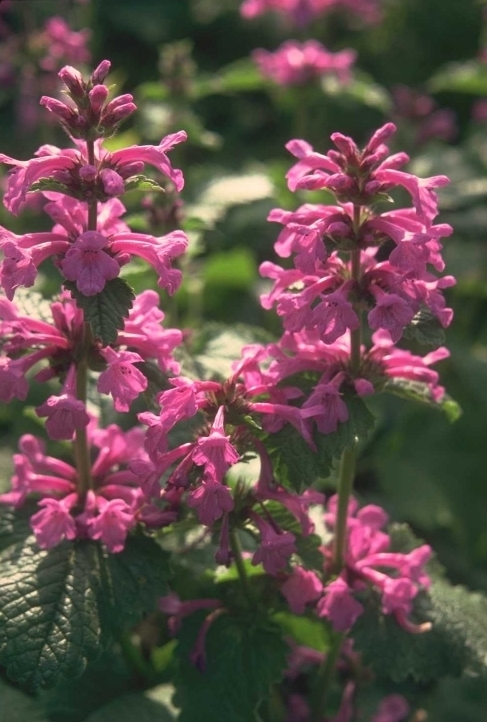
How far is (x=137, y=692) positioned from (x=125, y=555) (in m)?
0.55

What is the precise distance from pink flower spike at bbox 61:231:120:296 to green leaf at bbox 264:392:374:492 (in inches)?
15.6

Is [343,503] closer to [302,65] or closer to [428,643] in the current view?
[428,643]

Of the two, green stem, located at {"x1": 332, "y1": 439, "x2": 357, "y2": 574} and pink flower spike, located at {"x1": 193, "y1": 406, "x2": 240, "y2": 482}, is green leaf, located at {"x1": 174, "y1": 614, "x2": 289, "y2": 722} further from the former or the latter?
pink flower spike, located at {"x1": 193, "y1": 406, "x2": 240, "y2": 482}

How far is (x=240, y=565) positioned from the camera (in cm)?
178

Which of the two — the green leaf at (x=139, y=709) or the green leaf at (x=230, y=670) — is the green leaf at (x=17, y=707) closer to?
the green leaf at (x=139, y=709)

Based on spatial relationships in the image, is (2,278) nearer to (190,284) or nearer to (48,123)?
(190,284)

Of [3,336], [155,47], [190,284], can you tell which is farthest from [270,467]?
[155,47]

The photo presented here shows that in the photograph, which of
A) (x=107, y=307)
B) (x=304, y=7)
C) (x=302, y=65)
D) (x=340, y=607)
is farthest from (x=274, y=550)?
(x=304, y=7)

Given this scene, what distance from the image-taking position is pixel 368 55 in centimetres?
589

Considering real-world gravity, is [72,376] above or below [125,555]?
above

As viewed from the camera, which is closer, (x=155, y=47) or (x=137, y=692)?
(x=137, y=692)

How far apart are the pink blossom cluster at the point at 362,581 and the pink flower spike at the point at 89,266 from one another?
710mm

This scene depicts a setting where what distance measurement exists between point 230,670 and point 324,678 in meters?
0.32

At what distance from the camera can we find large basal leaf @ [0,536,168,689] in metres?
1.59
